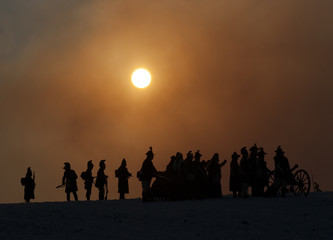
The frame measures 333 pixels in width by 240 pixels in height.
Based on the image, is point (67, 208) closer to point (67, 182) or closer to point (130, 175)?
point (67, 182)

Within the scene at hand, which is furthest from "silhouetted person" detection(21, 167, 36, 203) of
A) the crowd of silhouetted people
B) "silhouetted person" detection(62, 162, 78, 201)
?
the crowd of silhouetted people

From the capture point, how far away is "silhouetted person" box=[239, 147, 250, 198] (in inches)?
960

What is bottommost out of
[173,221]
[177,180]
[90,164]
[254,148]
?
[173,221]

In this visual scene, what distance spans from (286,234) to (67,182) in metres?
15.1

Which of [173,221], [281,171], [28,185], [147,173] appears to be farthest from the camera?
[28,185]

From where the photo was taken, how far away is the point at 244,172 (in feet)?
80.4

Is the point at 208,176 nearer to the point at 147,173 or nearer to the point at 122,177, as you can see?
the point at 147,173

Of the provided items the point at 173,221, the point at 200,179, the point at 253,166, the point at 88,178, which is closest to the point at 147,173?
the point at 200,179

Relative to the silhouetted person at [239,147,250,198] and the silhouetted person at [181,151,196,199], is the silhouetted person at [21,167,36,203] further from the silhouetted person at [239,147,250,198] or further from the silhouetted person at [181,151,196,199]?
the silhouetted person at [239,147,250,198]

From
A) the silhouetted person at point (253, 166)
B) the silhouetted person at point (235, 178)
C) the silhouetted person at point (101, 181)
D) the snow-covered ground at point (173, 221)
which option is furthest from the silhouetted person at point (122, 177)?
the snow-covered ground at point (173, 221)

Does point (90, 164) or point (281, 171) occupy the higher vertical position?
point (90, 164)

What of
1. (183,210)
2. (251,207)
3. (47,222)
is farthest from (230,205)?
(47,222)

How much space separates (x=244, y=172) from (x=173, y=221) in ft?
28.8

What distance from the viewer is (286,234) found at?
14438 millimetres
